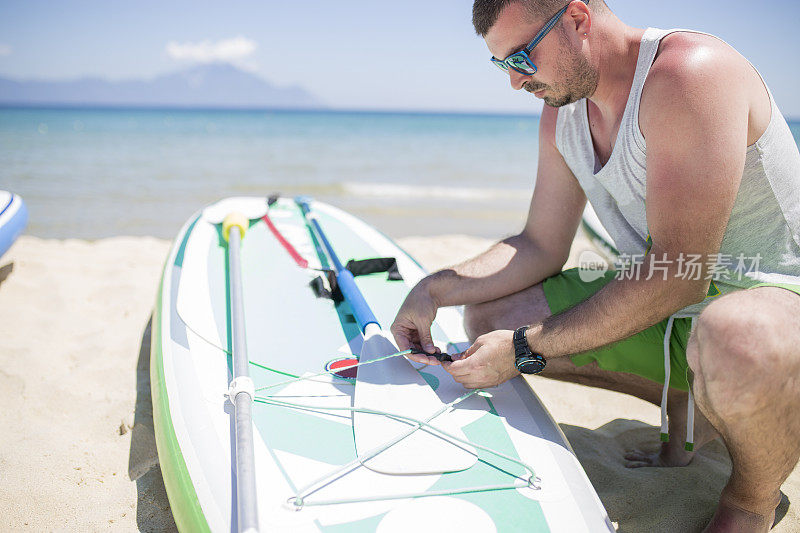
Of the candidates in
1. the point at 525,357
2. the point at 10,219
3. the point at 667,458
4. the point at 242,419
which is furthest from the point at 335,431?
the point at 10,219

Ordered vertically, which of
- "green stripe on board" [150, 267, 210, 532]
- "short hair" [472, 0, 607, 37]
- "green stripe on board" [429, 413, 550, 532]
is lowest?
"green stripe on board" [429, 413, 550, 532]

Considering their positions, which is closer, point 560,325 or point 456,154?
point 560,325

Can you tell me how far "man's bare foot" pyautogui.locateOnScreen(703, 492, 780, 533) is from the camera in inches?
57.9

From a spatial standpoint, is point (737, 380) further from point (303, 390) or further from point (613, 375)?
point (303, 390)

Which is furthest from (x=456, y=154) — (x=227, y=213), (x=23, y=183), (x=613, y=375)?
(x=613, y=375)

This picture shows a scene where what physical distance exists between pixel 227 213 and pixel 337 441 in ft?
6.98

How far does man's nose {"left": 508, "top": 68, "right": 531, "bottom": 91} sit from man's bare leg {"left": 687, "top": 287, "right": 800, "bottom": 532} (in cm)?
93

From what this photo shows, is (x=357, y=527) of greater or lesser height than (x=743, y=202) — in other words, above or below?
below

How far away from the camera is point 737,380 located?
128 centimetres

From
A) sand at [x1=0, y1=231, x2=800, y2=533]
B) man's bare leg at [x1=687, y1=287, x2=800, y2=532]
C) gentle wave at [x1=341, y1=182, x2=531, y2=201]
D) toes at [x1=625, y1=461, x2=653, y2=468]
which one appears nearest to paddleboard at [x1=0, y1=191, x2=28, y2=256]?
sand at [x1=0, y1=231, x2=800, y2=533]

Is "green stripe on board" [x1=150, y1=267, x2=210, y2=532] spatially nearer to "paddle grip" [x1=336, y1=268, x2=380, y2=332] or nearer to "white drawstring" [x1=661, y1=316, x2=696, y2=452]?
"paddle grip" [x1=336, y1=268, x2=380, y2=332]

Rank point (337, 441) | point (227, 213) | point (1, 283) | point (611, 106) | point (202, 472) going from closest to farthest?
point (202, 472)
point (337, 441)
point (611, 106)
point (227, 213)
point (1, 283)

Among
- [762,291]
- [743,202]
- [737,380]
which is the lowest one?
[737,380]

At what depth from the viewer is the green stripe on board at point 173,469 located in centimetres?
136
